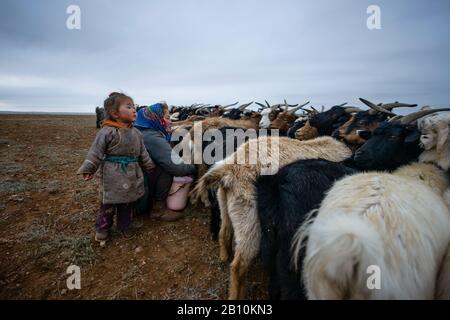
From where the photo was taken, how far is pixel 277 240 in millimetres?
1817

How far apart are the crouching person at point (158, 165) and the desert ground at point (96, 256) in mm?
231

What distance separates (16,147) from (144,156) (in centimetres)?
1019

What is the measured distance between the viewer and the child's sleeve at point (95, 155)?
106 inches

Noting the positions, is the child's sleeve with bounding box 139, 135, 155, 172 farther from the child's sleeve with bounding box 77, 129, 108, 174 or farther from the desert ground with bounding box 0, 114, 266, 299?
the desert ground with bounding box 0, 114, 266, 299

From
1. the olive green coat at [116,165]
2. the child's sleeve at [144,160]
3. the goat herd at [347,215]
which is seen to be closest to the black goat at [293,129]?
the goat herd at [347,215]

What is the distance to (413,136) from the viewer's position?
8.48 ft

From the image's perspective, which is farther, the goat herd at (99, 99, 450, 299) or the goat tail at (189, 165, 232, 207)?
the goat tail at (189, 165, 232, 207)

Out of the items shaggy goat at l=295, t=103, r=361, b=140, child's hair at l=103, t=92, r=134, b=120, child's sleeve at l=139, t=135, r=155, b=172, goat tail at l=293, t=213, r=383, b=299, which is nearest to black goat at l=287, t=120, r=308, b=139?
shaggy goat at l=295, t=103, r=361, b=140

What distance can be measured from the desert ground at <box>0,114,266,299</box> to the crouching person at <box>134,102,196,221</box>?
231 millimetres

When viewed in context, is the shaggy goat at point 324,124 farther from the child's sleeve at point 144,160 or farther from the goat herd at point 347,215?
the child's sleeve at point 144,160

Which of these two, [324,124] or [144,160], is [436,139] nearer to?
[324,124]

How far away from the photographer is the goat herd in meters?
1.03

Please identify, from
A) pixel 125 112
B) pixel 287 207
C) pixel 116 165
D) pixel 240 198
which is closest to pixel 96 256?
pixel 116 165
